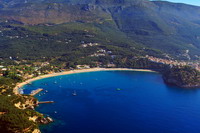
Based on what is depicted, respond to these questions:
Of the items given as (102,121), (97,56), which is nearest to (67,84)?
(102,121)

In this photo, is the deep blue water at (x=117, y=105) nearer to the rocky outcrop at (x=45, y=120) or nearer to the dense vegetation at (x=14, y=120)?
the rocky outcrop at (x=45, y=120)

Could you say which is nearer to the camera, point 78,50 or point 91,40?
point 78,50

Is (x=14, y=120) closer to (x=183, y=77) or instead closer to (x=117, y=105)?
(x=117, y=105)

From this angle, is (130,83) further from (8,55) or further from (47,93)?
(8,55)

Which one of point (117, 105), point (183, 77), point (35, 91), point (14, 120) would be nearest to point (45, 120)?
point (14, 120)

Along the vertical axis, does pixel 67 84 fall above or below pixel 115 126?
below

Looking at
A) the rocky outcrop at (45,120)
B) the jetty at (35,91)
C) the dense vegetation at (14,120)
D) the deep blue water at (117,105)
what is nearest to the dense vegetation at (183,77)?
the deep blue water at (117,105)

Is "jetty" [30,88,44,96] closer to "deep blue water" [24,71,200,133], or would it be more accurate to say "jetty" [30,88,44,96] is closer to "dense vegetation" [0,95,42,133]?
"deep blue water" [24,71,200,133]

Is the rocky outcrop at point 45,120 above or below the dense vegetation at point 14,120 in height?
below
